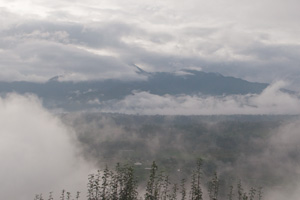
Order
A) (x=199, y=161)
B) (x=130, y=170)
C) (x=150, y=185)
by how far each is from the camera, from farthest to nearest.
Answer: (x=199, y=161), (x=150, y=185), (x=130, y=170)

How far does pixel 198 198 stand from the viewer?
13650cm

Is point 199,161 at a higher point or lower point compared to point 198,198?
higher

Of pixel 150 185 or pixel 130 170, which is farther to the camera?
pixel 150 185

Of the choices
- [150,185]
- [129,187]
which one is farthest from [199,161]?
[129,187]

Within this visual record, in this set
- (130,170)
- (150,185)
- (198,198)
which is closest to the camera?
(198,198)

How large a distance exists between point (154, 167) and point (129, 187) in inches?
533

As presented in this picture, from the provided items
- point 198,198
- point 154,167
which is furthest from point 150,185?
point 198,198

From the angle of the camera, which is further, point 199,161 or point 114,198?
point 199,161

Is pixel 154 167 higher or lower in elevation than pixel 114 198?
higher

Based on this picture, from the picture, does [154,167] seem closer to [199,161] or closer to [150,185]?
[150,185]

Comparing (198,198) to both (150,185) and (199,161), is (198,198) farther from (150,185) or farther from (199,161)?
(199,161)

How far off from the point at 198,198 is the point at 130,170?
30.8m

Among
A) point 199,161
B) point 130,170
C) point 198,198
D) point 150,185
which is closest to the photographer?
point 198,198

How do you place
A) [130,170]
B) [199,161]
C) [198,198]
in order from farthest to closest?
[199,161] → [130,170] → [198,198]
